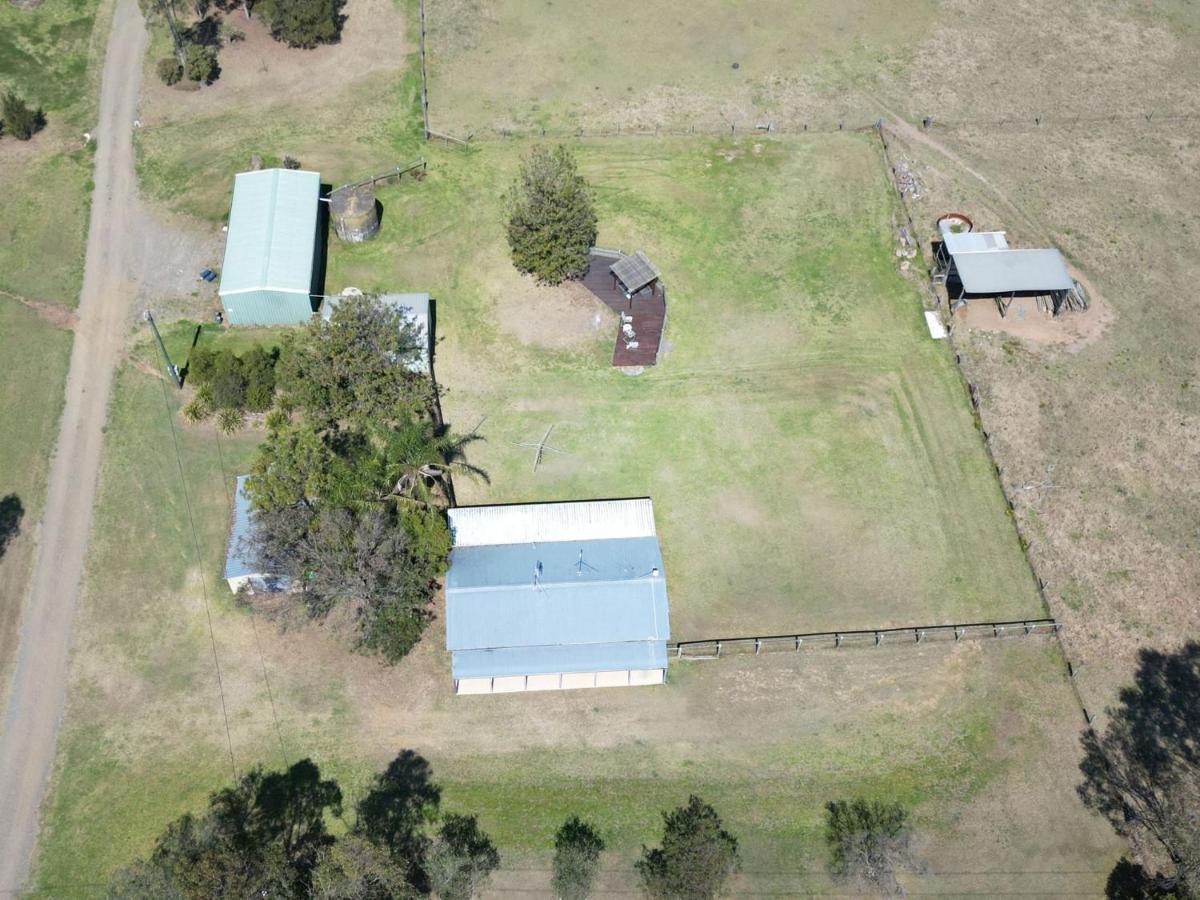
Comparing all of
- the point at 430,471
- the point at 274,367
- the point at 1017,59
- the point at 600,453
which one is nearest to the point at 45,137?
the point at 274,367

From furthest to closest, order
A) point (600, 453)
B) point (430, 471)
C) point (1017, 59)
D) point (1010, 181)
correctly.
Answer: point (1017, 59) < point (1010, 181) < point (600, 453) < point (430, 471)

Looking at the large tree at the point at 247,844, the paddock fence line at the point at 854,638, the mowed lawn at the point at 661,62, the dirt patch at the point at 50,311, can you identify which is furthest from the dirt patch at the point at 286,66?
the paddock fence line at the point at 854,638

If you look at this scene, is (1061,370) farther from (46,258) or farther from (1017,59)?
(46,258)

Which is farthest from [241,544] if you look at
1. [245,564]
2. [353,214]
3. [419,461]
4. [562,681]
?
[353,214]

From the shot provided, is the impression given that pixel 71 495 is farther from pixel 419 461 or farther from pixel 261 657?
pixel 419 461

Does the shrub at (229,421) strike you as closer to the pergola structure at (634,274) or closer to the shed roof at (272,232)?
the shed roof at (272,232)

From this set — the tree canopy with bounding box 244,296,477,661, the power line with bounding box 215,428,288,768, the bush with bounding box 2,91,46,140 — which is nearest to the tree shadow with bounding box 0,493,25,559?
the power line with bounding box 215,428,288,768

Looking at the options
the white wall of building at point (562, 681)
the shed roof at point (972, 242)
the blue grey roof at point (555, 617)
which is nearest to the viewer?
the blue grey roof at point (555, 617)
